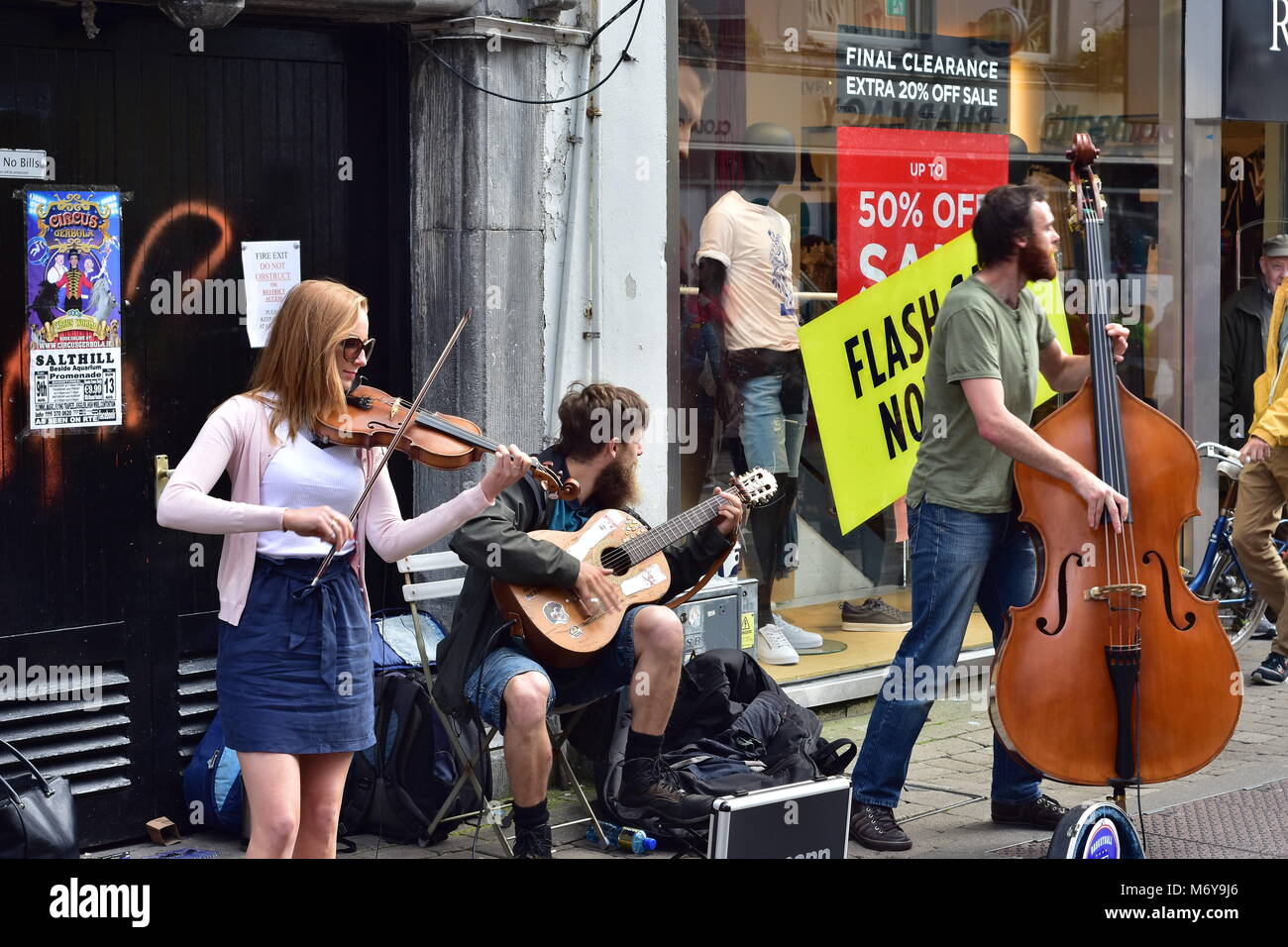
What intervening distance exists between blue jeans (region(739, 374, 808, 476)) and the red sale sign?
1.77 feet

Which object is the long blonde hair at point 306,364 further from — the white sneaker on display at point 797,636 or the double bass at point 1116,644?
the white sneaker on display at point 797,636

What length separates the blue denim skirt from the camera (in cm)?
377

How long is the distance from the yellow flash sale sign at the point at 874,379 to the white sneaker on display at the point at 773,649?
2.04ft

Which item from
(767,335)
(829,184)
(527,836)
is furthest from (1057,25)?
(527,836)

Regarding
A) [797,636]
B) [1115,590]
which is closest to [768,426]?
[797,636]

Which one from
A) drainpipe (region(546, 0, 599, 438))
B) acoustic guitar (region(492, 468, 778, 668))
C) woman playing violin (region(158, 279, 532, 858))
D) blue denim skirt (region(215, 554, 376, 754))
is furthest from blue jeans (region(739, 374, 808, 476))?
blue denim skirt (region(215, 554, 376, 754))

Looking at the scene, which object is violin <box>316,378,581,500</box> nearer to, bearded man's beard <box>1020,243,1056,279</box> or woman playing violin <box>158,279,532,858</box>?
woman playing violin <box>158,279,532,858</box>

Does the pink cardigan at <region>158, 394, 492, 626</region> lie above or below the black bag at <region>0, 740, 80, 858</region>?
above

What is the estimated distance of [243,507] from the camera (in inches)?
144

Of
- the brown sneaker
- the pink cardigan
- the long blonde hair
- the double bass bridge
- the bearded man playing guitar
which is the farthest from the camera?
the brown sneaker

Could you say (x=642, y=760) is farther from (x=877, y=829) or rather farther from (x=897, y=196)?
(x=897, y=196)

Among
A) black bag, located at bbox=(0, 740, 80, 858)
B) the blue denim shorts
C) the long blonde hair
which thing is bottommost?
black bag, located at bbox=(0, 740, 80, 858)

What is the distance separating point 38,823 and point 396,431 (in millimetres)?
1353

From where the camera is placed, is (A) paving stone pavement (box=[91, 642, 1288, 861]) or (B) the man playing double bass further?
(A) paving stone pavement (box=[91, 642, 1288, 861])
